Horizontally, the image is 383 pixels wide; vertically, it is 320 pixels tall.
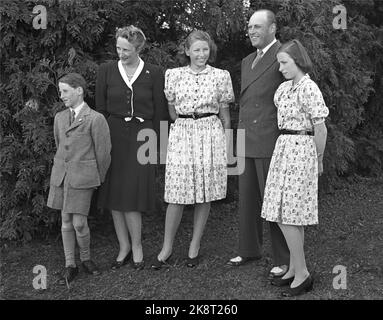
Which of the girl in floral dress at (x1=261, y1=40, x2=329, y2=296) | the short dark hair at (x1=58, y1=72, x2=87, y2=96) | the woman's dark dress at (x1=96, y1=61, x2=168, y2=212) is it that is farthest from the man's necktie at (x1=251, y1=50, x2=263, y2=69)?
the short dark hair at (x1=58, y1=72, x2=87, y2=96)

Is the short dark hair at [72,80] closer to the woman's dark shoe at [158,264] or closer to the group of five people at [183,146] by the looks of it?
the group of five people at [183,146]

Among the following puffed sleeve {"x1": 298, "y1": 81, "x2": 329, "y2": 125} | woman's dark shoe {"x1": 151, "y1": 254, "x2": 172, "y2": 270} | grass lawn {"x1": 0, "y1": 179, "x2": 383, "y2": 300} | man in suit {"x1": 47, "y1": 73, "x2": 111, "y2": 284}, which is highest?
puffed sleeve {"x1": 298, "y1": 81, "x2": 329, "y2": 125}

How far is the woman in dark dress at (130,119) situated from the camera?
159 inches

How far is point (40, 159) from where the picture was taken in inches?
178

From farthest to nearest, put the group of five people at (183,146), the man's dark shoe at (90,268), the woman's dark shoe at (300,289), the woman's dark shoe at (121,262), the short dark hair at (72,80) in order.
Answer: the woman's dark shoe at (121,262)
the man's dark shoe at (90,268)
the short dark hair at (72,80)
the group of five people at (183,146)
the woman's dark shoe at (300,289)

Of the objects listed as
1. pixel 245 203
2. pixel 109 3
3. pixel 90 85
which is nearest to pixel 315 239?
pixel 245 203

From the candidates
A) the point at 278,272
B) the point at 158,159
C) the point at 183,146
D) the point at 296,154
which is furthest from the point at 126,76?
the point at 278,272

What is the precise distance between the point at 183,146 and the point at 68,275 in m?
1.35

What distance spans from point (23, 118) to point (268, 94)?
2.10 metres

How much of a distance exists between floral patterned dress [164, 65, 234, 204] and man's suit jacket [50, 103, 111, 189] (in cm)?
56

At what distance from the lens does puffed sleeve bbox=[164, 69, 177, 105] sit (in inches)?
161

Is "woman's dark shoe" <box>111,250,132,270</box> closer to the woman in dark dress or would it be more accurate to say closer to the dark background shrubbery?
the woman in dark dress

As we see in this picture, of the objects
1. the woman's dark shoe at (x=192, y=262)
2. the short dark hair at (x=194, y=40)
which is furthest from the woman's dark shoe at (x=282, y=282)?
the short dark hair at (x=194, y=40)

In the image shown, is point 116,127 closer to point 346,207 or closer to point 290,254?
point 290,254
